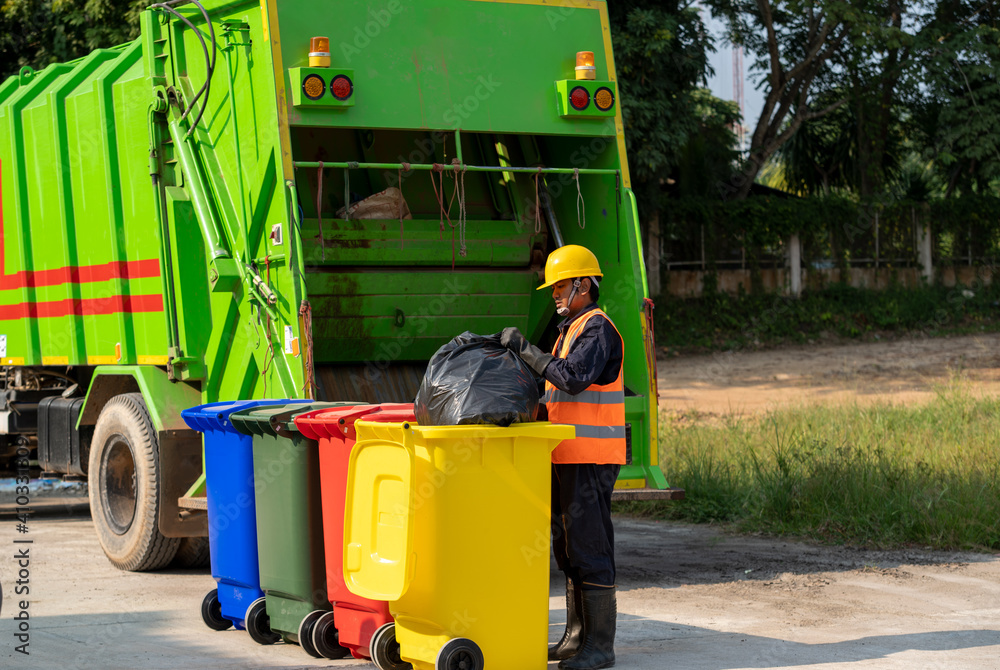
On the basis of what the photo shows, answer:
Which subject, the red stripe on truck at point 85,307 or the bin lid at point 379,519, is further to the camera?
the red stripe on truck at point 85,307

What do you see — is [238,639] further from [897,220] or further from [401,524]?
[897,220]

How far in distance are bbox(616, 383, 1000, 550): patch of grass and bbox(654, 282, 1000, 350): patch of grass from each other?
400 inches

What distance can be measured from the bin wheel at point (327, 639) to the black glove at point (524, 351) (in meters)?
1.23

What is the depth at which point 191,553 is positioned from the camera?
6.77 meters

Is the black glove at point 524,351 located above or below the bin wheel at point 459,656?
above

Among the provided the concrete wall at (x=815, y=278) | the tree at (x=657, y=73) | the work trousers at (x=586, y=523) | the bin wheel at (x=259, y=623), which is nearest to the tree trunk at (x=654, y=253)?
the concrete wall at (x=815, y=278)

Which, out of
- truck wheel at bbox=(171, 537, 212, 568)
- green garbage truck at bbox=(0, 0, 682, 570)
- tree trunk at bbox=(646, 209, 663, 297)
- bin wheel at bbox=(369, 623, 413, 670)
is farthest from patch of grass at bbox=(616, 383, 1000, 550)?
tree trunk at bbox=(646, 209, 663, 297)

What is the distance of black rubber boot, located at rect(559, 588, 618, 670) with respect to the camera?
445 cm

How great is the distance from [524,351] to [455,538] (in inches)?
30.7

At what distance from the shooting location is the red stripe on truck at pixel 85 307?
6.79 meters

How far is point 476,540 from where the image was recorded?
4.05 meters

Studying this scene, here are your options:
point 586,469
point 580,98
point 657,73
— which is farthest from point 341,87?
point 657,73

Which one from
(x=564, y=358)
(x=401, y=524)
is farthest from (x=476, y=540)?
(x=564, y=358)

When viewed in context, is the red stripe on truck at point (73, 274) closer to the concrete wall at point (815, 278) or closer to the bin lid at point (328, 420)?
the bin lid at point (328, 420)
